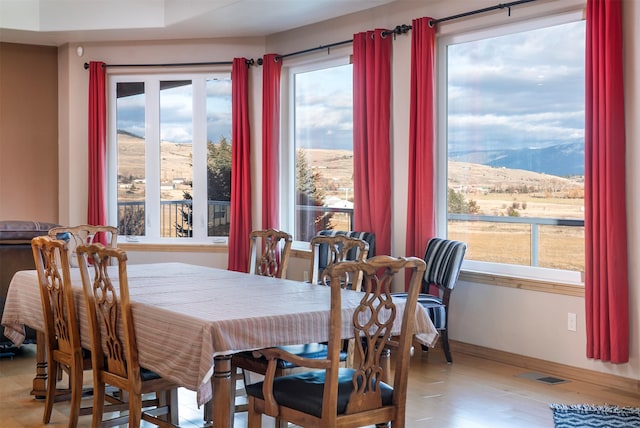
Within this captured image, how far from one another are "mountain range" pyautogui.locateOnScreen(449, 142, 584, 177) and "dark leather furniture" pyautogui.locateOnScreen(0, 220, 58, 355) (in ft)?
10.5

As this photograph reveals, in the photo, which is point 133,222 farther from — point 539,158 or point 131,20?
point 539,158

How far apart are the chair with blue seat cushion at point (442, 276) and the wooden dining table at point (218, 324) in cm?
163

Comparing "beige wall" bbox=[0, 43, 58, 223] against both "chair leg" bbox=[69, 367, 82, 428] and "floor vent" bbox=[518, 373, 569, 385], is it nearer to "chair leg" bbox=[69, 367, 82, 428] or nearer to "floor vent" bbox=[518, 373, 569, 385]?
"chair leg" bbox=[69, 367, 82, 428]

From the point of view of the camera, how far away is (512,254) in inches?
218

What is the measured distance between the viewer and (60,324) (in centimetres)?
393

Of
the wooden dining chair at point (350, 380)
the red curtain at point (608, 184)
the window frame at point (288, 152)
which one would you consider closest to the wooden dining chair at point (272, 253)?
the wooden dining chair at point (350, 380)

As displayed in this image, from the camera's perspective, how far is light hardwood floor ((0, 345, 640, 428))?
13.1ft

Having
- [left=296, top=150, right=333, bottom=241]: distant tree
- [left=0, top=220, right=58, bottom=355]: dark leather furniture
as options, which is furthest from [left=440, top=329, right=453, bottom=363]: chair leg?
[left=0, top=220, right=58, bottom=355]: dark leather furniture

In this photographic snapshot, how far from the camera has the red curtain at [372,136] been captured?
614 centimetres

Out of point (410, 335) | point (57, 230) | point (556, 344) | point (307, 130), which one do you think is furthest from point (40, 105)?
point (410, 335)

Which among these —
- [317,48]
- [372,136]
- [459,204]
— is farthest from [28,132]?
[459,204]

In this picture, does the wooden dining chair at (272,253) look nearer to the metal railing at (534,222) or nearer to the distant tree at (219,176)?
the metal railing at (534,222)

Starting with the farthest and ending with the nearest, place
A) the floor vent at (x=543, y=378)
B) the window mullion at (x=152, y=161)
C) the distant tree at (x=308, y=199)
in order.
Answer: the window mullion at (x=152, y=161) → the distant tree at (x=308, y=199) → the floor vent at (x=543, y=378)

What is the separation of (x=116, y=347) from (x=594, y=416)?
2.52 meters
